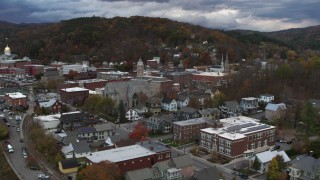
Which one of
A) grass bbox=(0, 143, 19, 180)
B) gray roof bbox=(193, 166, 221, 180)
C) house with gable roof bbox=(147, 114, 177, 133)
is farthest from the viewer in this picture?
house with gable roof bbox=(147, 114, 177, 133)

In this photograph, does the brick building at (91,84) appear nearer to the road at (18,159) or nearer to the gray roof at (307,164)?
the road at (18,159)

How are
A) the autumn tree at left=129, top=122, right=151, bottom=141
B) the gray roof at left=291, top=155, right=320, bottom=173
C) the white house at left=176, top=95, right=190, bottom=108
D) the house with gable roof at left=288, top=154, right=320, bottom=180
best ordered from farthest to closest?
the white house at left=176, top=95, right=190, bottom=108 → the autumn tree at left=129, top=122, right=151, bottom=141 → the gray roof at left=291, top=155, right=320, bottom=173 → the house with gable roof at left=288, top=154, right=320, bottom=180

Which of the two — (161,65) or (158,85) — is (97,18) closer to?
(161,65)

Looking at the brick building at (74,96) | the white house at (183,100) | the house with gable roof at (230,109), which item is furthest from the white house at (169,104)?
the brick building at (74,96)

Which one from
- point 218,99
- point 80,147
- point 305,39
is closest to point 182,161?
point 80,147

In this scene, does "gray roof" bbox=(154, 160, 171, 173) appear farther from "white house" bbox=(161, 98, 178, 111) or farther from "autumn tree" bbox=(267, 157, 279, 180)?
"white house" bbox=(161, 98, 178, 111)

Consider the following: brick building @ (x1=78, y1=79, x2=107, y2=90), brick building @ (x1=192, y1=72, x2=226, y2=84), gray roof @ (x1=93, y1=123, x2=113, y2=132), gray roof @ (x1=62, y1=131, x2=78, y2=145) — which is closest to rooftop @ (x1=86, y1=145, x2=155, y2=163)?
gray roof @ (x1=62, y1=131, x2=78, y2=145)

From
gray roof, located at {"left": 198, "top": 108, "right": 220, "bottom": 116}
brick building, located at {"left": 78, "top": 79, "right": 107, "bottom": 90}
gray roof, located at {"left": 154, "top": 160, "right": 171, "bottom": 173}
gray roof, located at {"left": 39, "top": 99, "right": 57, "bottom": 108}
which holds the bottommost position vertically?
gray roof, located at {"left": 154, "top": 160, "right": 171, "bottom": 173}

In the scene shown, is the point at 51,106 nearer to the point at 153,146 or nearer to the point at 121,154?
the point at 153,146
